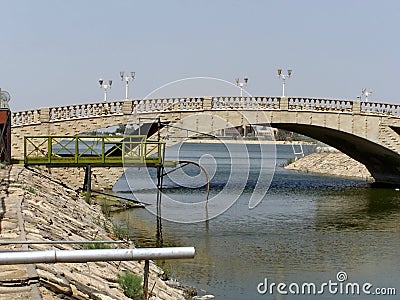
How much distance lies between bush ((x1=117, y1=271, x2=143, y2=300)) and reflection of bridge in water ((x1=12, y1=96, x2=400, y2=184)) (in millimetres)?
25935

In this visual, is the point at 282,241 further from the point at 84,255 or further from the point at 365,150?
the point at 365,150

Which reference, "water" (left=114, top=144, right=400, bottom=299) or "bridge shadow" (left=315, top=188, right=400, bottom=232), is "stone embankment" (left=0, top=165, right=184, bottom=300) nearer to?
"water" (left=114, top=144, right=400, bottom=299)

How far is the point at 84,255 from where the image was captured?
653 centimetres

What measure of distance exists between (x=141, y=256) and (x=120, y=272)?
4522 millimetres

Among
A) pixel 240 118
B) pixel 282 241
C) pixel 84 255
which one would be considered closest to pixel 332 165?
pixel 240 118

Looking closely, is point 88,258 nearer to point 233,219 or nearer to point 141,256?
point 141,256

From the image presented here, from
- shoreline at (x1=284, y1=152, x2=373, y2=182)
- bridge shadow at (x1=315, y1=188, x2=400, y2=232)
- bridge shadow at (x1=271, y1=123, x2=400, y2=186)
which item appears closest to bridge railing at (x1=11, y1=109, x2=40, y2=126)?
bridge shadow at (x1=271, y1=123, x2=400, y2=186)

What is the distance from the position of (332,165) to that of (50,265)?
Result: 2221 inches

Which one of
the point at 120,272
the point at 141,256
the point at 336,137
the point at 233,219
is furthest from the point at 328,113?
the point at 141,256

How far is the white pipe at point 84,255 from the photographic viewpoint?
20.7 ft

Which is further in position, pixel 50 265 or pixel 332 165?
pixel 332 165

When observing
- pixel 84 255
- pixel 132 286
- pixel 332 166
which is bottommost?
pixel 132 286

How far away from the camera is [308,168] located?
67125mm

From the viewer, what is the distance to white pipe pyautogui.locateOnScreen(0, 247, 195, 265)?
630cm
